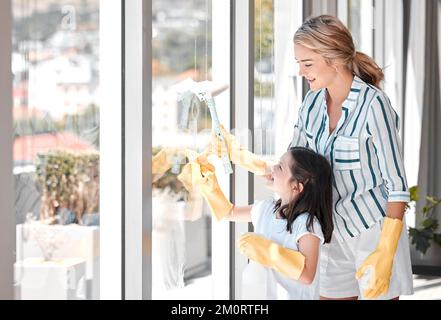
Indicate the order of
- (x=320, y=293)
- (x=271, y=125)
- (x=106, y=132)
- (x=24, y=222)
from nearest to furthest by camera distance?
(x=24, y=222)
(x=106, y=132)
(x=320, y=293)
(x=271, y=125)

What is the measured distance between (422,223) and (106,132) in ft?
12.8

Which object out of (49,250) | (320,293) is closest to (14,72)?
(49,250)

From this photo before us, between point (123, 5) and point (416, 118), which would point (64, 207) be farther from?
point (416, 118)

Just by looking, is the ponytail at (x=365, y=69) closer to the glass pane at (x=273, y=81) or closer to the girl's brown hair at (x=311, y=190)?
the girl's brown hair at (x=311, y=190)

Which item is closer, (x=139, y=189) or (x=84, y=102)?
(x=84, y=102)

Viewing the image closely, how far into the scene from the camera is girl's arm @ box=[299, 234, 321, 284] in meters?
2.07

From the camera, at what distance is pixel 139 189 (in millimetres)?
2242

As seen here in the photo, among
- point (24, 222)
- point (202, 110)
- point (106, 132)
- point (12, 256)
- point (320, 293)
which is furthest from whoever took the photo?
point (202, 110)

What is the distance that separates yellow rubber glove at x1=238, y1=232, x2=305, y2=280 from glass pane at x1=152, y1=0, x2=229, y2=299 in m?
0.33

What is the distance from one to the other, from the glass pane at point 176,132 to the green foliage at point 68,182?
0.88ft

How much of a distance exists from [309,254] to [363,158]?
315 millimetres

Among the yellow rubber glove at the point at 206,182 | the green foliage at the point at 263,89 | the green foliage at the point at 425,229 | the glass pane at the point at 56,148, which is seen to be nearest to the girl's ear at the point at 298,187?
the yellow rubber glove at the point at 206,182

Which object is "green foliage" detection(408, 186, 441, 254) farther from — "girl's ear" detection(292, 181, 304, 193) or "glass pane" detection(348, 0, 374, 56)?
"girl's ear" detection(292, 181, 304, 193)

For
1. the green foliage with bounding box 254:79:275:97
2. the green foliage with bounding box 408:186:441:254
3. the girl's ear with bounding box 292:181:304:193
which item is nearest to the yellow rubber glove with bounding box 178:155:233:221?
the girl's ear with bounding box 292:181:304:193
